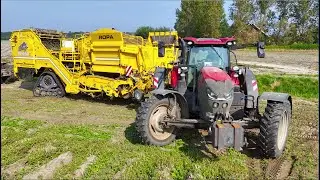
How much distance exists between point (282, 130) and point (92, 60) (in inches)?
255

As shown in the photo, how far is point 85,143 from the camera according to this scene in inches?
251

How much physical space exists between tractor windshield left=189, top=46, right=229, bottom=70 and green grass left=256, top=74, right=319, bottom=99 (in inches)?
246

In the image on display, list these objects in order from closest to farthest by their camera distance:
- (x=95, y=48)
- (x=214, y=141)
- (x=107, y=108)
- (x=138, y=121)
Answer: (x=214, y=141) < (x=138, y=121) < (x=107, y=108) < (x=95, y=48)

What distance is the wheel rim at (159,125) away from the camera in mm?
6324

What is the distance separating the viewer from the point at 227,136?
5398 mm

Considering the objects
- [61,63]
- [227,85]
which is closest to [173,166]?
[227,85]

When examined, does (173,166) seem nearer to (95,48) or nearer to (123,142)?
(123,142)

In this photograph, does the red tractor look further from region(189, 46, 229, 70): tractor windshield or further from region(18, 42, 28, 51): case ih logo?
region(18, 42, 28, 51): case ih logo

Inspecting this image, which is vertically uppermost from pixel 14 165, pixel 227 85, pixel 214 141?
pixel 227 85

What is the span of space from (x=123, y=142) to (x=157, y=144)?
0.71 m

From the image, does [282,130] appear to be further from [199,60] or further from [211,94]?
[199,60]

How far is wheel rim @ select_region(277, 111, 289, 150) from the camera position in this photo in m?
6.09

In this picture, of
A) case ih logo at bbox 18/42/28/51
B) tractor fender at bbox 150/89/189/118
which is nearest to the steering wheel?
tractor fender at bbox 150/89/189/118

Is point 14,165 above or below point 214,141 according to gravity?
below
